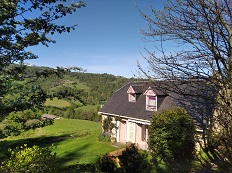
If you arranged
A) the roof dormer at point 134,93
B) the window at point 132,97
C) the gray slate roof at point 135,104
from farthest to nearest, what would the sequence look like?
1. the window at point 132,97
2. the roof dormer at point 134,93
3. the gray slate roof at point 135,104

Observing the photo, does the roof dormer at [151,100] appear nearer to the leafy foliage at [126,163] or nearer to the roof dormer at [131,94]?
the roof dormer at [131,94]

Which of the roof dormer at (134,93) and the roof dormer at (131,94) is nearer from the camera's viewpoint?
the roof dormer at (134,93)

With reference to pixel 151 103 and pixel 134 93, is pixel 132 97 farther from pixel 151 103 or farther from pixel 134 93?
pixel 151 103

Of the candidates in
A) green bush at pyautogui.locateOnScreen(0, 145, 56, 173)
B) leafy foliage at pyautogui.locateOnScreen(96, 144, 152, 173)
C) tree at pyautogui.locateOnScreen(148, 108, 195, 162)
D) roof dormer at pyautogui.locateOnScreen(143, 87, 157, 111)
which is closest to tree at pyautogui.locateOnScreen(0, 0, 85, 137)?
green bush at pyautogui.locateOnScreen(0, 145, 56, 173)

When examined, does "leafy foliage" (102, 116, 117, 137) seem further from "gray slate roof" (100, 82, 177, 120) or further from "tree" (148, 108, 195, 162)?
"tree" (148, 108, 195, 162)

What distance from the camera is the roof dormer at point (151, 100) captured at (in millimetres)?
20688

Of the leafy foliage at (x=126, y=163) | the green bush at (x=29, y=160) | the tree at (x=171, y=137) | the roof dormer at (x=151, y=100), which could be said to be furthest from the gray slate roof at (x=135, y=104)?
the green bush at (x=29, y=160)

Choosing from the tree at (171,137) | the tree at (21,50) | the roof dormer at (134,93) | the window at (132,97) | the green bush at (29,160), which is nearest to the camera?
the tree at (21,50)

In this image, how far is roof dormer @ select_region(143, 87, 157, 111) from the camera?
20688 mm

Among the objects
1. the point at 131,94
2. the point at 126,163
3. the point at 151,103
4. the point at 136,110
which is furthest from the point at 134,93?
the point at 126,163

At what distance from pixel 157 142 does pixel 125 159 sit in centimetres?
573

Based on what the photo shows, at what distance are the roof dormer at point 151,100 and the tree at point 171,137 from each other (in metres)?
3.58

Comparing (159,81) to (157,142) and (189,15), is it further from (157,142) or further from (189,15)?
(157,142)

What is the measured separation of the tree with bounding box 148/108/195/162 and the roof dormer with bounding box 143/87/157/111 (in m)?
3.58
